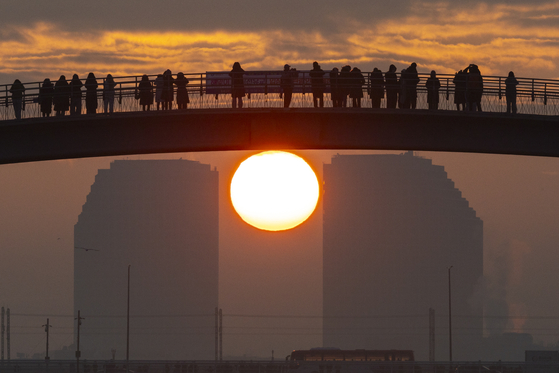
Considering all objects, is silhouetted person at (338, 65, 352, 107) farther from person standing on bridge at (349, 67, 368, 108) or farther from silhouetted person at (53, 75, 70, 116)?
silhouetted person at (53, 75, 70, 116)

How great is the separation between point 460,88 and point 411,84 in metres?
2.09

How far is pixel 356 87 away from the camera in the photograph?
4172 cm

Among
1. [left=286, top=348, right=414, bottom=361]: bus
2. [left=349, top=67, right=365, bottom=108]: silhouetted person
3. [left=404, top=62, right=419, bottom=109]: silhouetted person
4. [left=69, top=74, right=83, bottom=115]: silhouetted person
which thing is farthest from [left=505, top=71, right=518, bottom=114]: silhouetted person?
[left=286, top=348, right=414, bottom=361]: bus

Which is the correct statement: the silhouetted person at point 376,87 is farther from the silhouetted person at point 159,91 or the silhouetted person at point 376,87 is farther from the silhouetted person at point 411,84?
the silhouetted person at point 159,91

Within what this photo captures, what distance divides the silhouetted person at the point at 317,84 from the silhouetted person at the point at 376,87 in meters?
2.12

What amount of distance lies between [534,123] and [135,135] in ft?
57.3

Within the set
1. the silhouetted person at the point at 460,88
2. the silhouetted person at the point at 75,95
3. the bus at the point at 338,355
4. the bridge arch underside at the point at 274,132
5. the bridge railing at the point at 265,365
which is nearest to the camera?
the silhouetted person at the point at 75,95

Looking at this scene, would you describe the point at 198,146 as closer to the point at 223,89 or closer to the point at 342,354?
the point at 223,89

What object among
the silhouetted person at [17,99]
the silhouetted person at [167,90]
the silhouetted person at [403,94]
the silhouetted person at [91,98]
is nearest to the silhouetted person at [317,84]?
the silhouetted person at [403,94]

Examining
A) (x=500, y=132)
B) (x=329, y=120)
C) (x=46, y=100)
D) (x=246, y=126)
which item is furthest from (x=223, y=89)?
(x=500, y=132)

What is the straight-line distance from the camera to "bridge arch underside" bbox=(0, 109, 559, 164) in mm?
41906

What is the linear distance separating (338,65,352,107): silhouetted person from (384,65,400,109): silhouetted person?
1.60 metres

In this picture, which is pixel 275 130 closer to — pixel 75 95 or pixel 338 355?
pixel 75 95

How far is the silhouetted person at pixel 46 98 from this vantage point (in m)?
41.5
